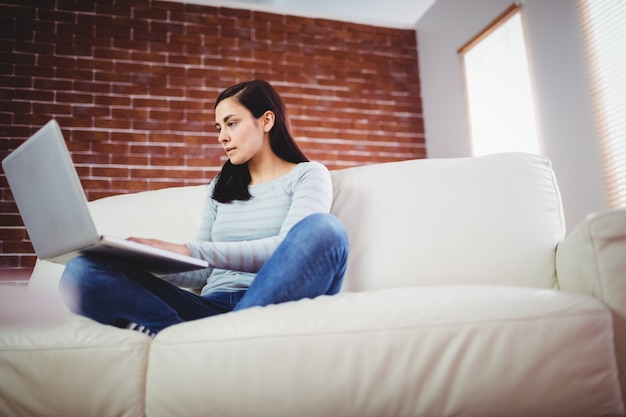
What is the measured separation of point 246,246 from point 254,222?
0.70 ft

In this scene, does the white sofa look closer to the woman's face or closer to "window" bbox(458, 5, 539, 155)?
the woman's face

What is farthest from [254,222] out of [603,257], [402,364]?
[603,257]

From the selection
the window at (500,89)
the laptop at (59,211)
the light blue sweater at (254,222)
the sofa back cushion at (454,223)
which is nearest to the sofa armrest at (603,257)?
the sofa back cushion at (454,223)

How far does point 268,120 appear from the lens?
159 cm

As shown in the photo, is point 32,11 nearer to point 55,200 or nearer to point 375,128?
point 375,128

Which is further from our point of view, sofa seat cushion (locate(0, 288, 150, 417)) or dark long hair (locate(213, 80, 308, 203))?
dark long hair (locate(213, 80, 308, 203))

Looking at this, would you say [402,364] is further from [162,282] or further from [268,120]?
[268,120]

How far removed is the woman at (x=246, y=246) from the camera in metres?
1.03

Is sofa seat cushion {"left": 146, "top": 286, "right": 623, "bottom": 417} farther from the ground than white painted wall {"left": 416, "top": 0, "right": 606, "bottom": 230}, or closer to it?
closer to it

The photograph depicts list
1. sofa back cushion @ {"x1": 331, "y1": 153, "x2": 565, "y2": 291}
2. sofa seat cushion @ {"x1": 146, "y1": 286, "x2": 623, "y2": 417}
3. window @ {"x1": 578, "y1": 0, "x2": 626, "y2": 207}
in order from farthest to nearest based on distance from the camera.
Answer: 1. window @ {"x1": 578, "y1": 0, "x2": 626, "y2": 207}
2. sofa back cushion @ {"x1": 331, "y1": 153, "x2": 565, "y2": 291}
3. sofa seat cushion @ {"x1": 146, "y1": 286, "x2": 623, "y2": 417}

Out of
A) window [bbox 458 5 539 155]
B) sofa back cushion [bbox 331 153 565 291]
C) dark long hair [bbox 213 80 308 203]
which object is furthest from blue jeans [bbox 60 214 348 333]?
window [bbox 458 5 539 155]

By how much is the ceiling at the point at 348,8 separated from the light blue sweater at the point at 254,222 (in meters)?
2.77

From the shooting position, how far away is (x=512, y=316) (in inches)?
35.9

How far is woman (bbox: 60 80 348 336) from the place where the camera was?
1.03 metres
